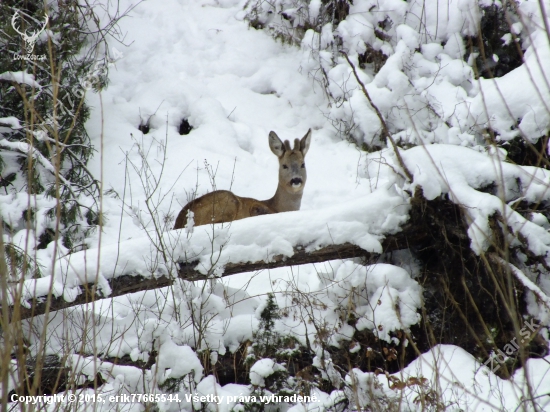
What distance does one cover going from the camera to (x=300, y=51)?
31.9 feet

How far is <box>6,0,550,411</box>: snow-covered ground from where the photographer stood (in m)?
3.19

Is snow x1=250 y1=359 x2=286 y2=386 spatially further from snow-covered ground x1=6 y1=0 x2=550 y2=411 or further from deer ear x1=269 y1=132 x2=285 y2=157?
deer ear x1=269 y1=132 x2=285 y2=157

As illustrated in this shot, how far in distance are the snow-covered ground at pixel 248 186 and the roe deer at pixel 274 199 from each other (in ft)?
1.23

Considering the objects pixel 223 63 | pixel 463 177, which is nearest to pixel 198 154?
pixel 223 63

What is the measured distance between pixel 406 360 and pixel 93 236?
13.3ft

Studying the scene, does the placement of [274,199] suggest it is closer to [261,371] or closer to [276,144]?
[276,144]

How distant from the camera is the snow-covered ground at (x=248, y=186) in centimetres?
319

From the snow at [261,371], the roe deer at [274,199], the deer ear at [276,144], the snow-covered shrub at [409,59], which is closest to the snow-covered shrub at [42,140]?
the roe deer at [274,199]

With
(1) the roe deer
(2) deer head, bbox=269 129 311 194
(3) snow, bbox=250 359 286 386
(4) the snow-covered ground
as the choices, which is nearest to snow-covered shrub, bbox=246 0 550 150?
(4) the snow-covered ground

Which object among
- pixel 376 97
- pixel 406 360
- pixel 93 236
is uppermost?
pixel 376 97

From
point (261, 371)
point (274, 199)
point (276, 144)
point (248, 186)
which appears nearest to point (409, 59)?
point (276, 144)

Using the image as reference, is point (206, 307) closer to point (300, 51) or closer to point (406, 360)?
point (406, 360)

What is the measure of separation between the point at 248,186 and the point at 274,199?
124 cm

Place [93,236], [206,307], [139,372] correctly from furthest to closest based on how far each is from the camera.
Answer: [93,236], [206,307], [139,372]
